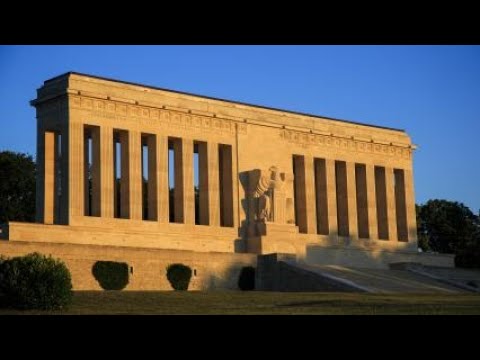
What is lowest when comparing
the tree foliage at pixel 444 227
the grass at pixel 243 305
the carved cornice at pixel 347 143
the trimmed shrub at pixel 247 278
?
the grass at pixel 243 305

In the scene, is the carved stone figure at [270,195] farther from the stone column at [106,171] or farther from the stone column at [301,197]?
the stone column at [106,171]

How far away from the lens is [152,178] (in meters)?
51.7

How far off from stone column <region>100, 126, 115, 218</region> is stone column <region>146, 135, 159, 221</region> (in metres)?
2.87

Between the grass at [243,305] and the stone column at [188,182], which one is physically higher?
the stone column at [188,182]

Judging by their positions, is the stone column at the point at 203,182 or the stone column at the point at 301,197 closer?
the stone column at the point at 203,182

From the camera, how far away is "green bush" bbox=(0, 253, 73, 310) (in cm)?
→ 2695

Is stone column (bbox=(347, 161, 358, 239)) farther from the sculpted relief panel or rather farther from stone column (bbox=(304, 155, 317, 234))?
the sculpted relief panel

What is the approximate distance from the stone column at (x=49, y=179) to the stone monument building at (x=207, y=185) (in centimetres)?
6

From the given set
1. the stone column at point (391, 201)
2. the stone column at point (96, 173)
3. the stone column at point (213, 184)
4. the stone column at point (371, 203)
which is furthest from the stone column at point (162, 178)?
the stone column at point (391, 201)

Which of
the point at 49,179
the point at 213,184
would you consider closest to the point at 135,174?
the point at 49,179

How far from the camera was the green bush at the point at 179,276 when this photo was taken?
42.9 metres

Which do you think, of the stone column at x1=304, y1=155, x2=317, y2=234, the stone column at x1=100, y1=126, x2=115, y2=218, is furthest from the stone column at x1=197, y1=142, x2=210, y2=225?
the stone column at x1=304, y1=155, x2=317, y2=234
